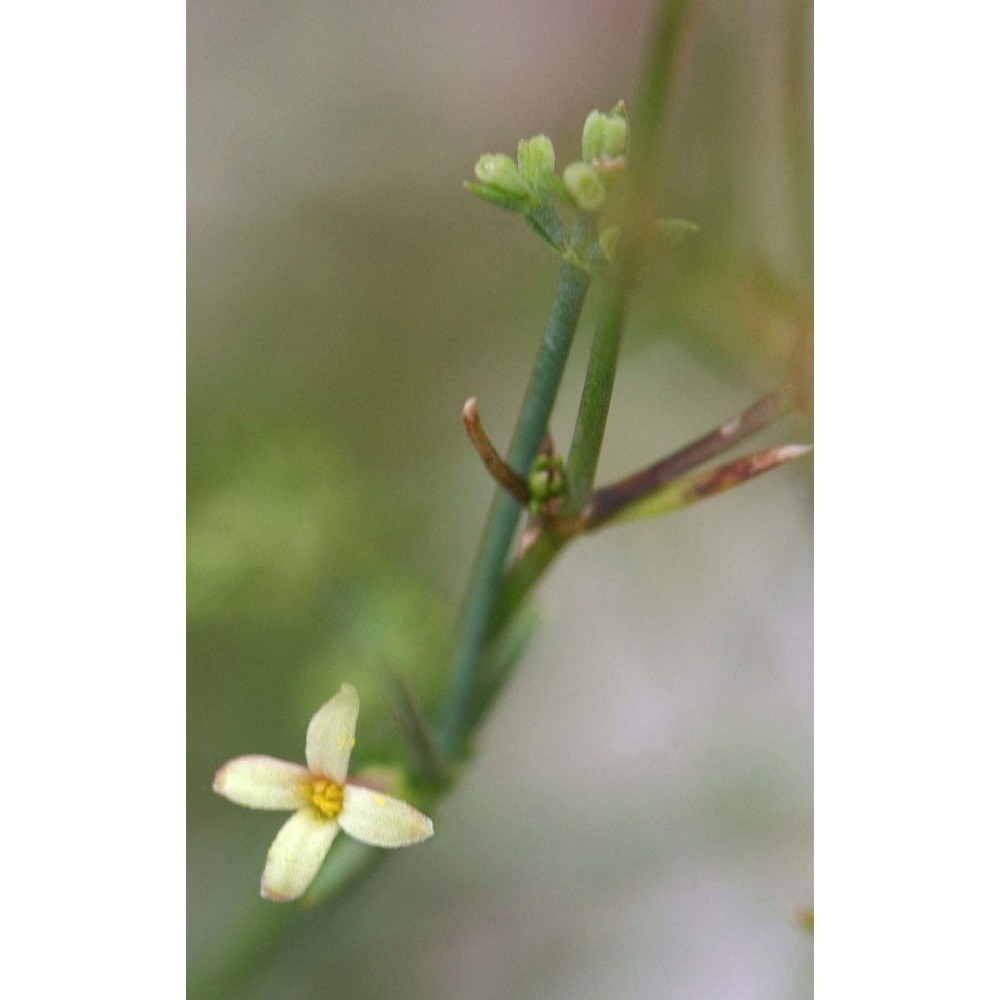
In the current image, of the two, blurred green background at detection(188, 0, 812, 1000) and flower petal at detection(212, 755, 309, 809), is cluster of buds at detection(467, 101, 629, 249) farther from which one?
flower petal at detection(212, 755, 309, 809)

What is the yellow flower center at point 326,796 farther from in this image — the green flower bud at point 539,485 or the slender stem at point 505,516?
the green flower bud at point 539,485

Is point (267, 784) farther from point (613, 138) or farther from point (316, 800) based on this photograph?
point (613, 138)

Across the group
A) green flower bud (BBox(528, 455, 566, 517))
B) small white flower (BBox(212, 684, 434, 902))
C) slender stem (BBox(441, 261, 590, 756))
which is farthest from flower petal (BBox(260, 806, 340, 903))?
green flower bud (BBox(528, 455, 566, 517))

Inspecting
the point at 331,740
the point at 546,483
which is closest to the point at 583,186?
the point at 546,483
